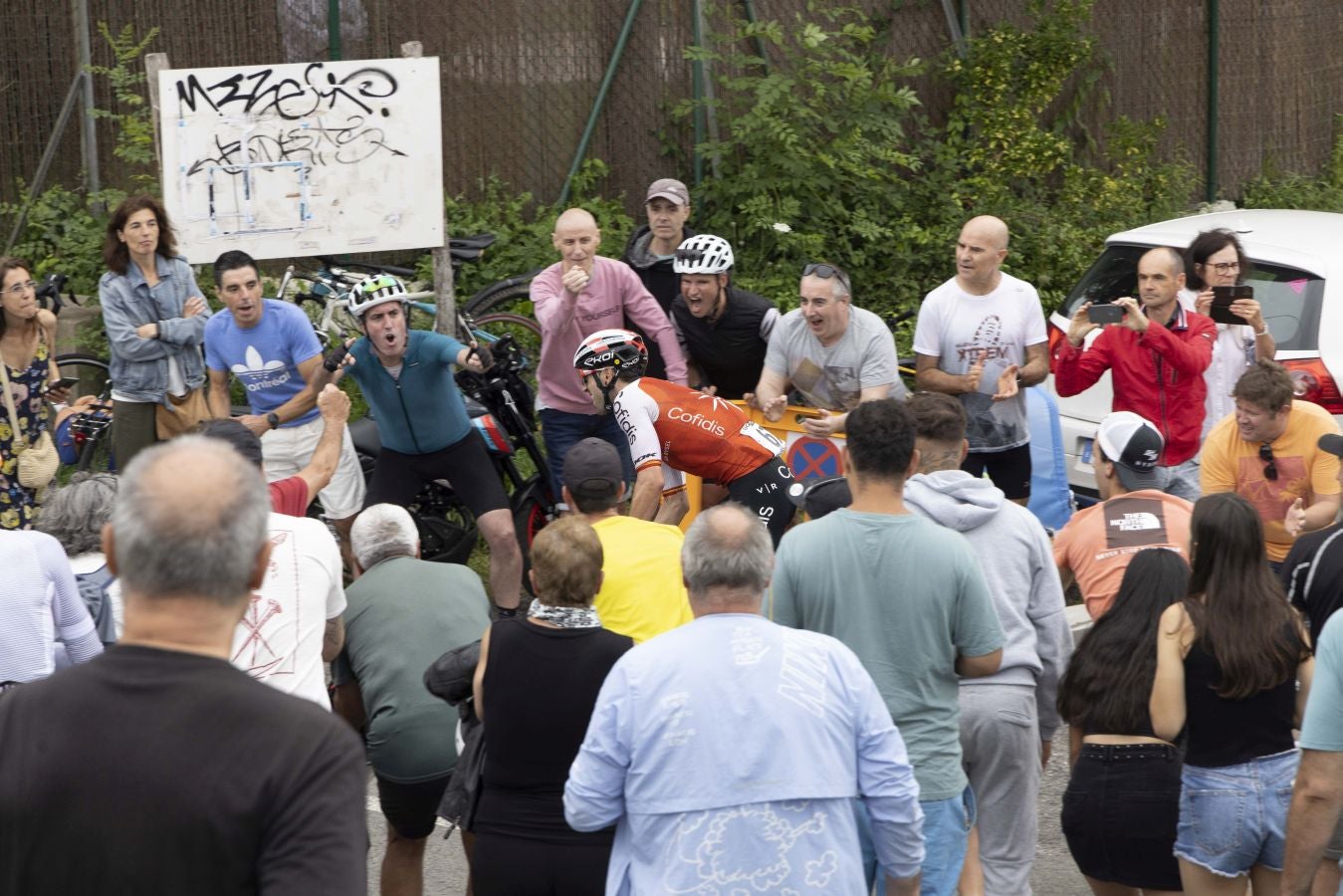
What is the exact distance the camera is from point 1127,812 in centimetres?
457

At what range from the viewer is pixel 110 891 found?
2.45 metres

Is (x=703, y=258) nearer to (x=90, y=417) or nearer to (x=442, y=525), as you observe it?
(x=442, y=525)

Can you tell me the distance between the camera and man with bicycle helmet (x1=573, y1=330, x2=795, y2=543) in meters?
7.25

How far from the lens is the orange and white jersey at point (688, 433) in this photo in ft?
23.4

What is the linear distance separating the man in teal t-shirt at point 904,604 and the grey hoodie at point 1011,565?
426 millimetres

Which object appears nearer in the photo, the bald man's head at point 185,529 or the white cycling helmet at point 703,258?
the bald man's head at point 185,529

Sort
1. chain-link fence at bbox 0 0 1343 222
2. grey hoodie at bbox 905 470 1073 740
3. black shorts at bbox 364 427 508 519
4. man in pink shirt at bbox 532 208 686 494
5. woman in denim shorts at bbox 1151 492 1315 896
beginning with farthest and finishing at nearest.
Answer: chain-link fence at bbox 0 0 1343 222
man in pink shirt at bbox 532 208 686 494
black shorts at bbox 364 427 508 519
grey hoodie at bbox 905 470 1073 740
woman in denim shorts at bbox 1151 492 1315 896

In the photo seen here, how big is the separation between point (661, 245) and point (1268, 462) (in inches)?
145

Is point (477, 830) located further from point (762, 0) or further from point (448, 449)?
point (762, 0)

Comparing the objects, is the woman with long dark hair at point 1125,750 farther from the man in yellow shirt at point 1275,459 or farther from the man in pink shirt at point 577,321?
the man in pink shirt at point 577,321

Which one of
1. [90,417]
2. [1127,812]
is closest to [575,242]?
[90,417]

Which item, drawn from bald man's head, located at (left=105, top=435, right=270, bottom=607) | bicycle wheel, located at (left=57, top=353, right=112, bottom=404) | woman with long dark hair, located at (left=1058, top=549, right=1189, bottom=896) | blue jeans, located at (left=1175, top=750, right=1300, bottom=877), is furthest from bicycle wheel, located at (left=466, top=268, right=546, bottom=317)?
bald man's head, located at (left=105, top=435, right=270, bottom=607)

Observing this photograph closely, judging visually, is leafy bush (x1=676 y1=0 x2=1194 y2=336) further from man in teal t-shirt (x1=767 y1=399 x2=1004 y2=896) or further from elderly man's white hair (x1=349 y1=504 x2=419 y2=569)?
man in teal t-shirt (x1=767 y1=399 x2=1004 y2=896)

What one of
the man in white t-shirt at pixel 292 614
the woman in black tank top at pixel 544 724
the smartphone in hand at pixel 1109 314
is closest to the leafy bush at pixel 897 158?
the smartphone in hand at pixel 1109 314
